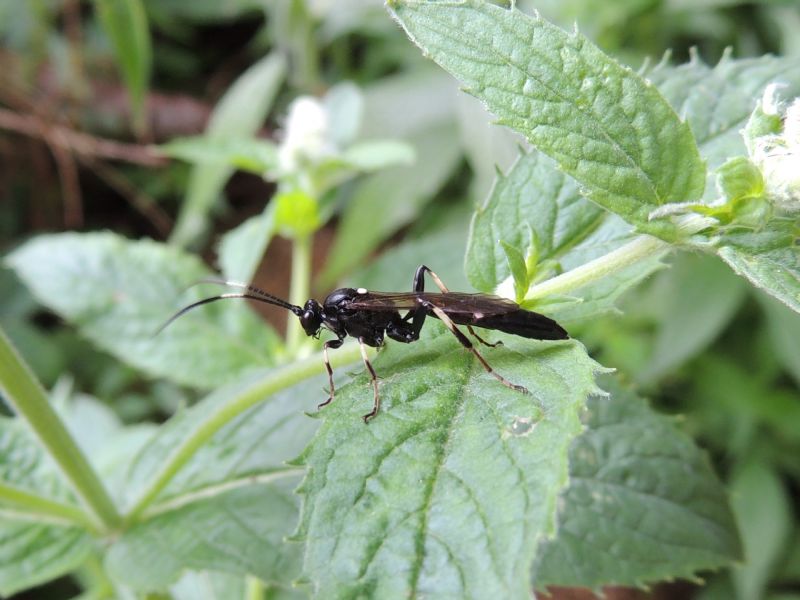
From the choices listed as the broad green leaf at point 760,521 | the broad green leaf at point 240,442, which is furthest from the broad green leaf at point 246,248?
the broad green leaf at point 760,521

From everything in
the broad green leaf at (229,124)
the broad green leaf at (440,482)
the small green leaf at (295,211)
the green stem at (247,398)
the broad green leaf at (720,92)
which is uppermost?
the broad green leaf at (229,124)

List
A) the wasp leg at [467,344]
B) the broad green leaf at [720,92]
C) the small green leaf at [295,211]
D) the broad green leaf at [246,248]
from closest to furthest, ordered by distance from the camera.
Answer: the wasp leg at [467,344] < the broad green leaf at [720,92] < the small green leaf at [295,211] < the broad green leaf at [246,248]

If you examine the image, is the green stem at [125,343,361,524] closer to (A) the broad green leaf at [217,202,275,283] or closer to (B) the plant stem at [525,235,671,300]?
(B) the plant stem at [525,235,671,300]

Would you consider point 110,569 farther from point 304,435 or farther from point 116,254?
point 116,254

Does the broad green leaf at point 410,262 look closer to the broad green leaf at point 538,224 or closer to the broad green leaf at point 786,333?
the broad green leaf at point 538,224

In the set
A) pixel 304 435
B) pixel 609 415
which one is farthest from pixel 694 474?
pixel 304 435

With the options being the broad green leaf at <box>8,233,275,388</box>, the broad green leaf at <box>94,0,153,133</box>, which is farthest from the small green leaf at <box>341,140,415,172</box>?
the broad green leaf at <box>94,0,153,133</box>
